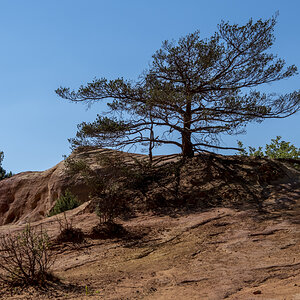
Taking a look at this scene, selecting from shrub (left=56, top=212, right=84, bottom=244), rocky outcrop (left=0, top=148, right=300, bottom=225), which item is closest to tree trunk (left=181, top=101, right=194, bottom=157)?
rocky outcrop (left=0, top=148, right=300, bottom=225)

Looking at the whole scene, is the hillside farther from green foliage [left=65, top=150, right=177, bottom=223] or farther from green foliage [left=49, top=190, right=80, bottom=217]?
green foliage [left=49, top=190, right=80, bottom=217]

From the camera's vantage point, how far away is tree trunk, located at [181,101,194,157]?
12.8 meters

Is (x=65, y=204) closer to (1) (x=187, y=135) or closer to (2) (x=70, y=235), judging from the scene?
(2) (x=70, y=235)

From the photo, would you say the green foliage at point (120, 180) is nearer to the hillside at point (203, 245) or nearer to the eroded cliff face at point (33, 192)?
the hillside at point (203, 245)

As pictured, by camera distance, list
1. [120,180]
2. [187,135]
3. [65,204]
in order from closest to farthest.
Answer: [120,180] → [187,135] → [65,204]

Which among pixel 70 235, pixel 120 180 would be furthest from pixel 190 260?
pixel 120 180

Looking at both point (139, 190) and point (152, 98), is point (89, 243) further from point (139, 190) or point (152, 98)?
point (152, 98)

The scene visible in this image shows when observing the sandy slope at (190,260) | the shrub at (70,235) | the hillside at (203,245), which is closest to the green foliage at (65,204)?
the hillside at (203,245)

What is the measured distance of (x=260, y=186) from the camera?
11.5 metres

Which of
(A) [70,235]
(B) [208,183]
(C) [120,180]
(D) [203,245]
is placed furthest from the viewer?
(C) [120,180]

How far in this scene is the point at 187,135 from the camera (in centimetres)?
1330

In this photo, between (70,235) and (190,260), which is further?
(70,235)

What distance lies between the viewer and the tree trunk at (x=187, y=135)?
12812mm

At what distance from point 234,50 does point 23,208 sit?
40.6ft
